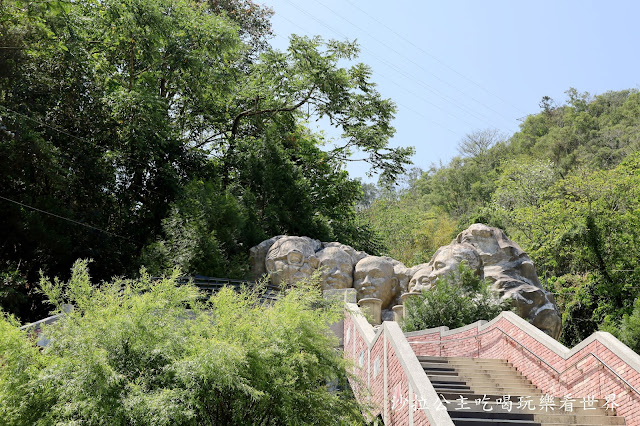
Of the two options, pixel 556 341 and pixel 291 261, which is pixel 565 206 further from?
pixel 556 341

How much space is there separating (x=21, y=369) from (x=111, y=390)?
3.71 ft

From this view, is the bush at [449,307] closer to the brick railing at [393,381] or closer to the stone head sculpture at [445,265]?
the stone head sculpture at [445,265]

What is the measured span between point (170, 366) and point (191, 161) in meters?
16.2

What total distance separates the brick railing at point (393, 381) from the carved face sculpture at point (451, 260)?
625 cm

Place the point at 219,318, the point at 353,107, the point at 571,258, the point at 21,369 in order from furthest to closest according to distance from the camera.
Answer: the point at 571,258 < the point at 353,107 < the point at 219,318 < the point at 21,369

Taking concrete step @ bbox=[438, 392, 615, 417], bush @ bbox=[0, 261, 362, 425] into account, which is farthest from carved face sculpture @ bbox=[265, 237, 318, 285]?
bush @ bbox=[0, 261, 362, 425]

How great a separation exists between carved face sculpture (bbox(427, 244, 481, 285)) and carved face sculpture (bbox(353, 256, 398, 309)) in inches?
47.8

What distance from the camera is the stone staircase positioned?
7836 mm

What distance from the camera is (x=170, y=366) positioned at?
6.95m

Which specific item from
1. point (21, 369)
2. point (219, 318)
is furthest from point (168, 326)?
point (21, 369)

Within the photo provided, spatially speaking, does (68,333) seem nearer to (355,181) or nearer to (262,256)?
(262,256)

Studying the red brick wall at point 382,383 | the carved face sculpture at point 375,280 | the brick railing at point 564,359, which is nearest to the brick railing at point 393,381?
the red brick wall at point 382,383

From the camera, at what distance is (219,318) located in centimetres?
767

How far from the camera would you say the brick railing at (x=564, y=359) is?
8.52 meters
